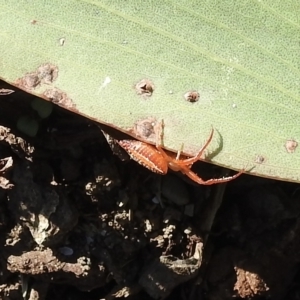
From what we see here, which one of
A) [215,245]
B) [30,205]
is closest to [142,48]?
[30,205]

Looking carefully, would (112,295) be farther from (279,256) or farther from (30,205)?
(279,256)

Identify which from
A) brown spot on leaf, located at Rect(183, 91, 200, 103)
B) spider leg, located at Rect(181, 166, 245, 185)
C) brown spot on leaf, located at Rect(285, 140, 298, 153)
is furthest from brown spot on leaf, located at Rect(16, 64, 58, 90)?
brown spot on leaf, located at Rect(285, 140, 298, 153)

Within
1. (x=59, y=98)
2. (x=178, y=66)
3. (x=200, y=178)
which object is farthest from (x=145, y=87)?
(x=200, y=178)

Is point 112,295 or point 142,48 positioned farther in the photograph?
point 112,295

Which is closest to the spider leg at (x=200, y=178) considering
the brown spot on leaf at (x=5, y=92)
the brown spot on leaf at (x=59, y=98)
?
the brown spot on leaf at (x=59, y=98)

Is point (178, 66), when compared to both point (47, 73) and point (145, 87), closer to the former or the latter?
point (145, 87)

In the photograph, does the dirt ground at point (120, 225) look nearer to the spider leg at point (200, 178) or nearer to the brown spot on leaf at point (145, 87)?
the spider leg at point (200, 178)
